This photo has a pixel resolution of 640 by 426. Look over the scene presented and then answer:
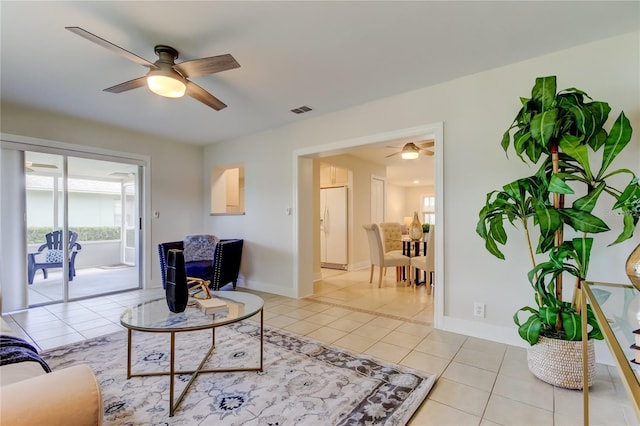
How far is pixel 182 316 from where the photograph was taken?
76.0 inches

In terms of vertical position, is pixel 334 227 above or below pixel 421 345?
above

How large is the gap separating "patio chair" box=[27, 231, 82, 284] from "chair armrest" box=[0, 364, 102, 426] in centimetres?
426

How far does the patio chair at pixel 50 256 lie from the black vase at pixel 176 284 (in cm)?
316

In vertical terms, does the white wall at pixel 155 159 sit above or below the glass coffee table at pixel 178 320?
above

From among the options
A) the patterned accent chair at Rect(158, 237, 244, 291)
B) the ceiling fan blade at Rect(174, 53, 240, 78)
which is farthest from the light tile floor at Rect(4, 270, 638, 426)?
the ceiling fan blade at Rect(174, 53, 240, 78)

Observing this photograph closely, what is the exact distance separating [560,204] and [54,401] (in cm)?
264

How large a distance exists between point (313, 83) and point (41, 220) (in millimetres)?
3853

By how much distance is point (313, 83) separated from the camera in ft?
9.70

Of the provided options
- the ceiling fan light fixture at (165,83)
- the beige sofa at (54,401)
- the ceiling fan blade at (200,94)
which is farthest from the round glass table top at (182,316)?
the ceiling fan blade at (200,94)

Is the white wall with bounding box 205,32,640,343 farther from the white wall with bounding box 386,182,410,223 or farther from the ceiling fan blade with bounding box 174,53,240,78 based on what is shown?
the white wall with bounding box 386,182,410,223

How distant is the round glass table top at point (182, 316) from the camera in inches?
67.9

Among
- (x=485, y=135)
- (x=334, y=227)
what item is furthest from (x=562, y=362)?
(x=334, y=227)

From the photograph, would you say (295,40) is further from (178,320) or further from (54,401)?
(54,401)

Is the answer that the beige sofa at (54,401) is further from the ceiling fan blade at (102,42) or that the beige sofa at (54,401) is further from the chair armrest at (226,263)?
the chair armrest at (226,263)
